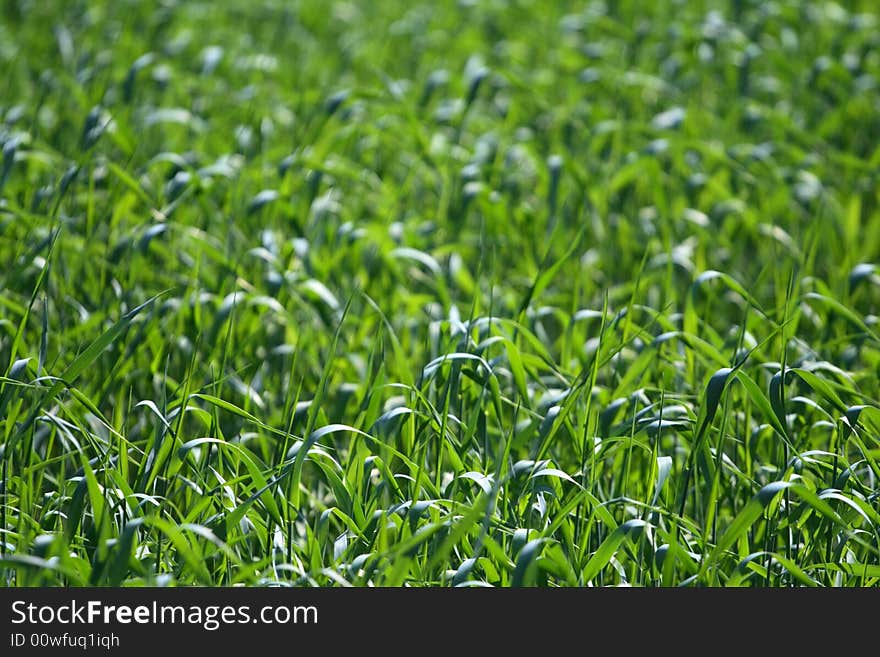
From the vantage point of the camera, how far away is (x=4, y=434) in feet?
7.50

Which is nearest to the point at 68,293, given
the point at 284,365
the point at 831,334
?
the point at 284,365

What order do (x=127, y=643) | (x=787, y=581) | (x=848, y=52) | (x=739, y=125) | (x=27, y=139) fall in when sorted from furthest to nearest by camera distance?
(x=848, y=52), (x=739, y=125), (x=27, y=139), (x=787, y=581), (x=127, y=643)

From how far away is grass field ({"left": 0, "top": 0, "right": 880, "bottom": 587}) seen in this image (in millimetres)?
2139

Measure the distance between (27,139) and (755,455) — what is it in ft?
8.44

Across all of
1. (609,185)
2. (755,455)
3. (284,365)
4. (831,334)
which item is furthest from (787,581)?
(609,185)

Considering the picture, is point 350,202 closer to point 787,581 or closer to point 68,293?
point 68,293

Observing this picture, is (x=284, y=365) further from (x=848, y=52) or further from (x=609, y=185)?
(x=848, y=52)

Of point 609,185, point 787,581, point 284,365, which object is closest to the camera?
point 787,581

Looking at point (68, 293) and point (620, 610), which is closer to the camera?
point (620, 610)

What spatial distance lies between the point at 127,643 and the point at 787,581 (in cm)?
136

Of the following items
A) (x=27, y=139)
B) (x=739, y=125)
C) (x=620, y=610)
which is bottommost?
(x=739, y=125)

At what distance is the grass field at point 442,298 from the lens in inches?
84.2

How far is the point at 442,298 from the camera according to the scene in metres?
3.13

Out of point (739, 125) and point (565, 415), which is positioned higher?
point (565, 415)
